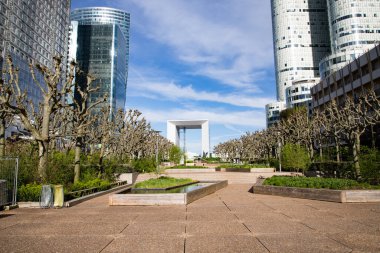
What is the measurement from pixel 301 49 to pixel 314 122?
386 ft

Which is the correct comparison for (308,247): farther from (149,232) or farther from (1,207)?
(1,207)

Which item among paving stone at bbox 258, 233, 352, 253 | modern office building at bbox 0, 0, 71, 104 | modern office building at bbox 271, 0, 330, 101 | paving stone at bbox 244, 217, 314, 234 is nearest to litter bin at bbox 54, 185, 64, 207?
paving stone at bbox 244, 217, 314, 234

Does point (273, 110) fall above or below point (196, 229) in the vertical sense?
above

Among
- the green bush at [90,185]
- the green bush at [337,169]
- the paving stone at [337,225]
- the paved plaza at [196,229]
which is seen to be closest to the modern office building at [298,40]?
the green bush at [337,169]

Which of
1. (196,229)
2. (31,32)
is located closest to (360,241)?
(196,229)

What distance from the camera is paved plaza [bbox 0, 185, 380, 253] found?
624cm

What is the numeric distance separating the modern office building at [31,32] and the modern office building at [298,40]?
10369 centimetres

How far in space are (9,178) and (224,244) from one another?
36.0 ft

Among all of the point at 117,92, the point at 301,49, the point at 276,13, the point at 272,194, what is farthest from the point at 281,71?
the point at 272,194

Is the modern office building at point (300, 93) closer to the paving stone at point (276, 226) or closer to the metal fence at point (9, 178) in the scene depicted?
the paving stone at point (276, 226)

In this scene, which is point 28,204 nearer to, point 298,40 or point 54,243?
point 54,243

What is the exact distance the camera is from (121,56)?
528 ft

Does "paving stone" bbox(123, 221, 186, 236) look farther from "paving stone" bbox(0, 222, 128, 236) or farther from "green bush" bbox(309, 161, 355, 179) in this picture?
"green bush" bbox(309, 161, 355, 179)

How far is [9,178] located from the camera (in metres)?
12.7
